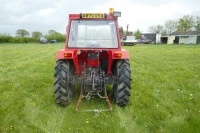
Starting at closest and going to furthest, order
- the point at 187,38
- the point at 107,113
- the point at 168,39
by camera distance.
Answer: the point at 107,113
the point at 187,38
the point at 168,39

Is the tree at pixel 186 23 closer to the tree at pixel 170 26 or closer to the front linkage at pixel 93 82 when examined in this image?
the tree at pixel 170 26

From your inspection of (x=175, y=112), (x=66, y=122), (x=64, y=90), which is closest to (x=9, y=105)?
(x=64, y=90)

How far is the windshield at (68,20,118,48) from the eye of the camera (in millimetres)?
4930

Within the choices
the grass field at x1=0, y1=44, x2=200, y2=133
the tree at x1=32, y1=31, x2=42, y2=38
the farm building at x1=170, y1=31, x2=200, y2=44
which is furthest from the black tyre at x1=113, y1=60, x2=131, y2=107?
the tree at x1=32, y1=31, x2=42, y2=38

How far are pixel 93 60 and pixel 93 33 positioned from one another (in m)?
0.65

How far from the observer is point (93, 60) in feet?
16.2

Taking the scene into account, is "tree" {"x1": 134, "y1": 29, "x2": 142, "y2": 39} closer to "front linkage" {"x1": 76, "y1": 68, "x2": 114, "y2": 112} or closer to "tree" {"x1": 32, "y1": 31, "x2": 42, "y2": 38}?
"tree" {"x1": 32, "y1": 31, "x2": 42, "y2": 38}

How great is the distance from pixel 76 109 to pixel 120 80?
1.10 m

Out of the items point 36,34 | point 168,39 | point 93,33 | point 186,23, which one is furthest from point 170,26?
point 93,33

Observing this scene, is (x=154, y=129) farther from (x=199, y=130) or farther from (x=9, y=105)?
(x=9, y=105)

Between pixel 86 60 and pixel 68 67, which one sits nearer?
pixel 68 67

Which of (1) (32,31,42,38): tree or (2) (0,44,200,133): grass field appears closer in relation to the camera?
(2) (0,44,200,133): grass field

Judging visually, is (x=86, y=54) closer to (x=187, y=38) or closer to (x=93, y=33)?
(x=93, y=33)

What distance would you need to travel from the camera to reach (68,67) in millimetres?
4738
